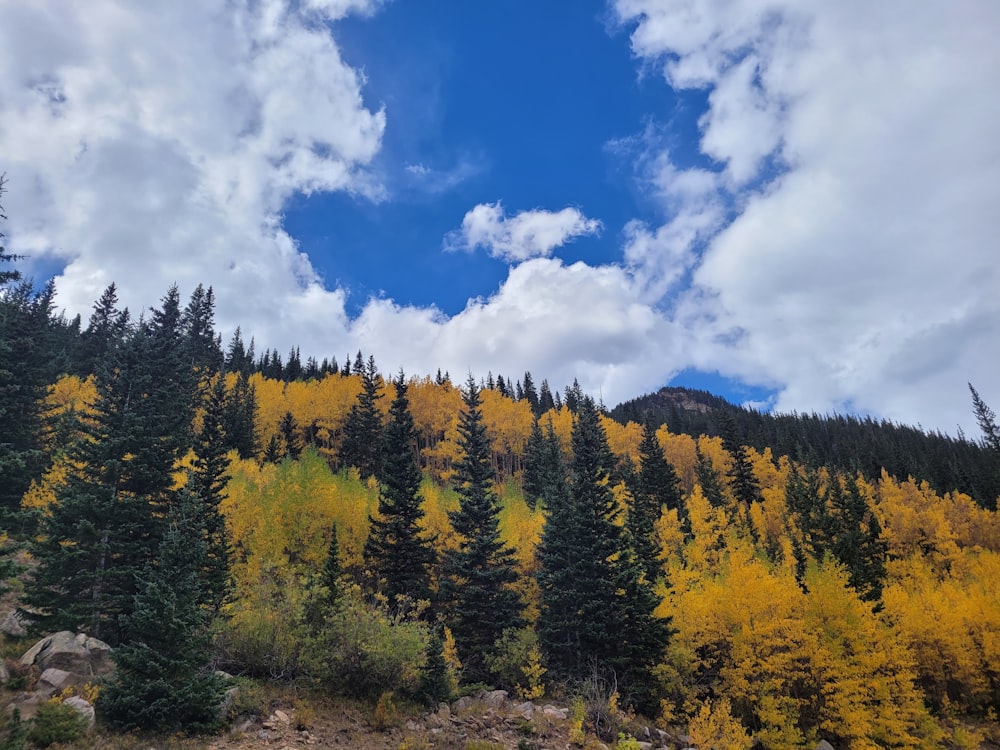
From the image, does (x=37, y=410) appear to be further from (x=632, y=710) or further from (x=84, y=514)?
(x=632, y=710)

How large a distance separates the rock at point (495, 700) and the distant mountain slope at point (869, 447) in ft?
199

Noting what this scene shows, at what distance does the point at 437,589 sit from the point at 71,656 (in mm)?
21312

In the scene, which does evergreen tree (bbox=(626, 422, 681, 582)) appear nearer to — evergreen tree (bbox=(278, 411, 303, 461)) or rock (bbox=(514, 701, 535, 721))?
rock (bbox=(514, 701, 535, 721))

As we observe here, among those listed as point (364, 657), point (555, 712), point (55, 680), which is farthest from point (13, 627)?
point (555, 712)

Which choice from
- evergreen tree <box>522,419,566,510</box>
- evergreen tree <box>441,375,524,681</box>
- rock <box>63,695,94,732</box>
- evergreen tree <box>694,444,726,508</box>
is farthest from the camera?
evergreen tree <box>694,444,726,508</box>

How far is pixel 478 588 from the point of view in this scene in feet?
112

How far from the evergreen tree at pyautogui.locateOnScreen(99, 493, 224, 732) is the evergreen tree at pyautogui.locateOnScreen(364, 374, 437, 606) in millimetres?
Result: 16641

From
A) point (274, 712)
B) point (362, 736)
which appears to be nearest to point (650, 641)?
point (362, 736)

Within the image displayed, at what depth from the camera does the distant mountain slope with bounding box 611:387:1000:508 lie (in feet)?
331

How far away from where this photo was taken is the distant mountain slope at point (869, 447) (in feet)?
331

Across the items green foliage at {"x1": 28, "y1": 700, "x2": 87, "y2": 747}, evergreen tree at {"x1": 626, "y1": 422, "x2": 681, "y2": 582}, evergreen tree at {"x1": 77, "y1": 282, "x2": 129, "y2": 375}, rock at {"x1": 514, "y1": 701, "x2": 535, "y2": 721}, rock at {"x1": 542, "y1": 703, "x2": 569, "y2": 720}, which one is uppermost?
evergreen tree at {"x1": 77, "y1": 282, "x2": 129, "y2": 375}

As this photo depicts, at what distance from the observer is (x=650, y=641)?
3275cm

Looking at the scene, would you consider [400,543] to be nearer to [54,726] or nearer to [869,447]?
[54,726]

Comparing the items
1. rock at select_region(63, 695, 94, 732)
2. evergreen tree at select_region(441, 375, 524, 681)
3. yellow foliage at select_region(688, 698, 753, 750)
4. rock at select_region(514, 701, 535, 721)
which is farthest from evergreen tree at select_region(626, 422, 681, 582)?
rock at select_region(63, 695, 94, 732)
